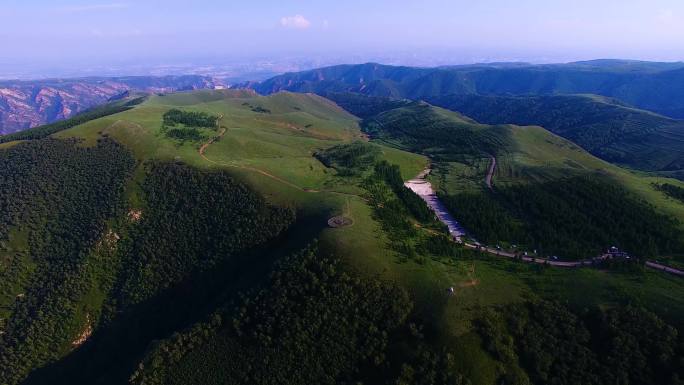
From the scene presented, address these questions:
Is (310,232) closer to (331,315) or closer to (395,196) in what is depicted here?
(331,315)

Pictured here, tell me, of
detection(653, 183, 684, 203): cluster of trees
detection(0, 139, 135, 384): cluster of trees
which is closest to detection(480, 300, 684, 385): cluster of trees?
detection(653, 183, 684, 203): cluster of trees

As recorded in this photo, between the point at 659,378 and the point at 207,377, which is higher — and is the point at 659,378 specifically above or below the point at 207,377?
above

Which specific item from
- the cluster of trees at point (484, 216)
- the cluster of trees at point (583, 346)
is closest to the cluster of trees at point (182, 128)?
the cluster of trees at point (484, 216)

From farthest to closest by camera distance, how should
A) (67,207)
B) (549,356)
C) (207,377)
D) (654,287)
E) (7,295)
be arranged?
1. (67,207)
2. (7,295)
3. (654,287)
4. (207,377)
5. (549,356)

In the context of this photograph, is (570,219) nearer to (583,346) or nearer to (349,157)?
(583,346)

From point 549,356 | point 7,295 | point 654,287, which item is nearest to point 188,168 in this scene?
point 7,295

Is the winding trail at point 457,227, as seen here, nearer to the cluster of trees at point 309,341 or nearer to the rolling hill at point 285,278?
the rolling hill at point 285,278

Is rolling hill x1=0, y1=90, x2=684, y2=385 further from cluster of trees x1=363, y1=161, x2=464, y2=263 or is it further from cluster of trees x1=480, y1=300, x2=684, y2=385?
cluster of trees x1=363, y1=161, x2=464, y2=263
